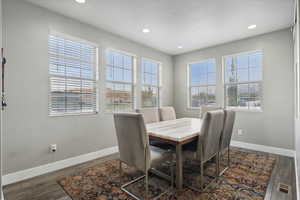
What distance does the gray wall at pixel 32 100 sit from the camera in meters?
2.20

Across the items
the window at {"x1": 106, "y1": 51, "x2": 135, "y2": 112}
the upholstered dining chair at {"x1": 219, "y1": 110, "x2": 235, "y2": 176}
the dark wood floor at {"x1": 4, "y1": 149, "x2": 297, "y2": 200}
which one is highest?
the window at {"x1": 106, "y1": 51, "x2": 135, "y2": 112}

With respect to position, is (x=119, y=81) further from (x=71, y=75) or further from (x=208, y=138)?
(x=208, y=138)

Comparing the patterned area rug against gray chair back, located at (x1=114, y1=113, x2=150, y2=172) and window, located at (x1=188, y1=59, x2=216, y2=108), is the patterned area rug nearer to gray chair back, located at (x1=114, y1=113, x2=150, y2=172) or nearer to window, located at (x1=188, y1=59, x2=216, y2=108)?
gray chair back, located at (x1=114, y1=113, x2=150, y2=172)

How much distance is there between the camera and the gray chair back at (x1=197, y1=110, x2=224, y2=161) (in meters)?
1.92

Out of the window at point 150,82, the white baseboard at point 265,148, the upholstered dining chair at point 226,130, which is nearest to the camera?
the upholstered dining chair at point 226,130

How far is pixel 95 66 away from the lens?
322 centimetres

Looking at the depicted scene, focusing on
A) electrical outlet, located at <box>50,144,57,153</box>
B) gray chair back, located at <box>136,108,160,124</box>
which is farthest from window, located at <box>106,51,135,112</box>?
electrical outlet, located at <box>50,144,57,153</box>

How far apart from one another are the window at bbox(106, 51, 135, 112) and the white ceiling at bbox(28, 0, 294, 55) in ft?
1.86

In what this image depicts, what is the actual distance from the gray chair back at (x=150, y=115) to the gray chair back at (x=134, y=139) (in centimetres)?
99

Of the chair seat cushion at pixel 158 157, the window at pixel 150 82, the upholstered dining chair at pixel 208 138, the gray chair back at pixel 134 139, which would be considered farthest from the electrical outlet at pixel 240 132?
the gray chair back at pixel 134 139

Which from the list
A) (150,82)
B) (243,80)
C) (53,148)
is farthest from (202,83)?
(53,148)

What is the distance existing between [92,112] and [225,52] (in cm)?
367

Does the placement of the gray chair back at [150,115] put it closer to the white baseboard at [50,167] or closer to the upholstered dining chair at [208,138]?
the upholstered dining chair at [208,138]

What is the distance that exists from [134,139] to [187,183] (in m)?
1.07
